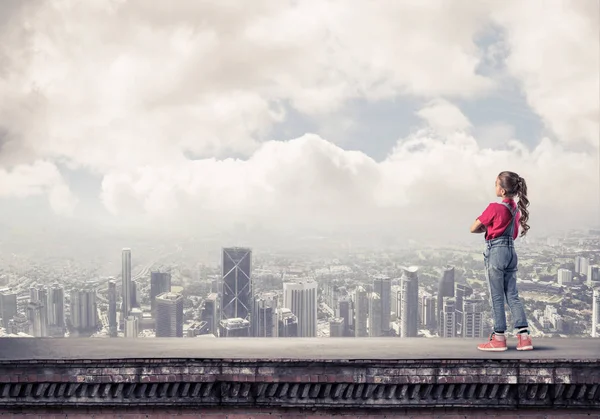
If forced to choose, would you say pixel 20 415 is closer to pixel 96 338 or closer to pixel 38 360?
pixel 38 360

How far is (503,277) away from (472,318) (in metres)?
14.0

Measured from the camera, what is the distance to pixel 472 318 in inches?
803

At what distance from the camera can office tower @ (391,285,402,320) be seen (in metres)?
27.9

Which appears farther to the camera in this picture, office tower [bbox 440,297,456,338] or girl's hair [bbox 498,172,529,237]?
office tower [bbox 440,297,456,338]

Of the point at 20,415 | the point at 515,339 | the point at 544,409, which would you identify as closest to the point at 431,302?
the point at 515,339

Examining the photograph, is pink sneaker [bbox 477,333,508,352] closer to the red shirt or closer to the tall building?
the red shirt

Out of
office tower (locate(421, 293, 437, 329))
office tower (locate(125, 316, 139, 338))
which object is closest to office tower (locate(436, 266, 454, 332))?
office tower (locate(421, 293, 437, 329))

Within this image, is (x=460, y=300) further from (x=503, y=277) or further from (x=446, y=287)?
(x=503, y=277)

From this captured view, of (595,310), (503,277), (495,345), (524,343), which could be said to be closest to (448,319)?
(595,310)

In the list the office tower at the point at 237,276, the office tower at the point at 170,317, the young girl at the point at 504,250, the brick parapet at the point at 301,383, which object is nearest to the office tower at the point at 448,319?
Result: the office tower at the point at 170,317

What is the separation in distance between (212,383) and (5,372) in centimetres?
235

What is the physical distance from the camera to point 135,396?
6426 mm

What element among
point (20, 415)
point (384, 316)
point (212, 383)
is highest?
point (212, 383)

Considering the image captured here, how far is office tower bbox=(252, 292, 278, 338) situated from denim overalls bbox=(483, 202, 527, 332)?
2067cm
